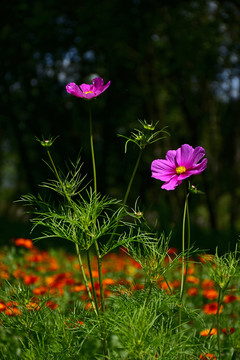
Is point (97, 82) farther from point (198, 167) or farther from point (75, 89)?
point (198, 167)

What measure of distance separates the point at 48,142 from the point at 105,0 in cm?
846

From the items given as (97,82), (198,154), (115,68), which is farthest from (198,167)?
(115,68)

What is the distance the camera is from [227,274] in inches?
57.9

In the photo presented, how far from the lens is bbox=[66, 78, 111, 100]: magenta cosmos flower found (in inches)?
58.1

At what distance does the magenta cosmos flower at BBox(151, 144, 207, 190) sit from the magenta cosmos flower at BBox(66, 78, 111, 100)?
12.6 inches

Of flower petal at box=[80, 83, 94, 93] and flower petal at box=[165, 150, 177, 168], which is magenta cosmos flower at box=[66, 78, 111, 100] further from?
flower petal at box=[165, 150, 177, 168]

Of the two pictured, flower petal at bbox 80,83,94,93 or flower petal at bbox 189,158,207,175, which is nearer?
flower petal at bbox 189,158,207,175

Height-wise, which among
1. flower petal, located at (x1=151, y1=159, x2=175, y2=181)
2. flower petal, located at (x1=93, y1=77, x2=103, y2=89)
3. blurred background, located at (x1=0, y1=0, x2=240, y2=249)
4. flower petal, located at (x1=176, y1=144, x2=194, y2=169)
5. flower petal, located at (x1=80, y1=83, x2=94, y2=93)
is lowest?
blurred background, located at (x1=0, y1=0, x2=240, y2=249)

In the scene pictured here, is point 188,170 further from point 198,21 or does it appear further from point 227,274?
point 198,21

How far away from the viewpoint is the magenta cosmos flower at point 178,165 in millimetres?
1448

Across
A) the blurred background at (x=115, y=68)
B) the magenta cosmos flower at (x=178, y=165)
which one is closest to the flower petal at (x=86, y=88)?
the magenta cosmos flower at (x=178, y=165)

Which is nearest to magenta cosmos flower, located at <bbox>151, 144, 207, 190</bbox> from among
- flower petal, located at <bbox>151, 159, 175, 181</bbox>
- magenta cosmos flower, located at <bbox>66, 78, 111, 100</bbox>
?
flower petal, located at <bbox>151, 159, 175, 181</bbox>

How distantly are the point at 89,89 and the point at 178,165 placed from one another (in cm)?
43

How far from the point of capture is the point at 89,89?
1546 millimetres
